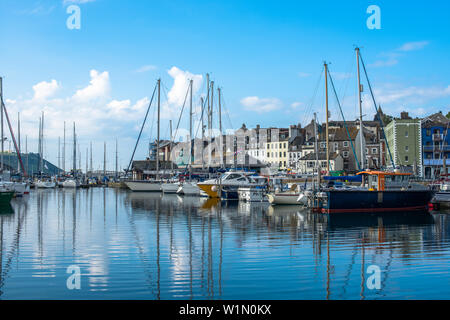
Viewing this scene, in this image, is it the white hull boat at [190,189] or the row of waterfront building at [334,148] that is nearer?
the white hull boat at [190,189]

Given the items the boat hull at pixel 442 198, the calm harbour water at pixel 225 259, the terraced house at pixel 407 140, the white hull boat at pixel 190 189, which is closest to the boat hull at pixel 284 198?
the boat hull at pixel 442 198

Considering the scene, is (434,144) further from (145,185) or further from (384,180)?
(145,185)

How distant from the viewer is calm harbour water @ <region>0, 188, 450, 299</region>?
13891 mm

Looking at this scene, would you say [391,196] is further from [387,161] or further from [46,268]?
[387,161]

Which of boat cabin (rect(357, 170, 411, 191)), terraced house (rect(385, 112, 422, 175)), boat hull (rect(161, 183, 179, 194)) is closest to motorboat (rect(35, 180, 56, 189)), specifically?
boat hull (rect(161, 183, 179, 194))

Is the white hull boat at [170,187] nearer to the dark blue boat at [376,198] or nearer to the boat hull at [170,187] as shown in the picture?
the boat hull at [170,187]

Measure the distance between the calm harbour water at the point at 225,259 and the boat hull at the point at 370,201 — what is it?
6.44 m

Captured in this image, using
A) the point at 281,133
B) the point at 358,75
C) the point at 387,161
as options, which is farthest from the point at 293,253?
the point at 281,133

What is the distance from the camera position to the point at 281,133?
403 ft

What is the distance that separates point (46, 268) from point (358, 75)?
37.3 meters

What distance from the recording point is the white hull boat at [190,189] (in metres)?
68.8
